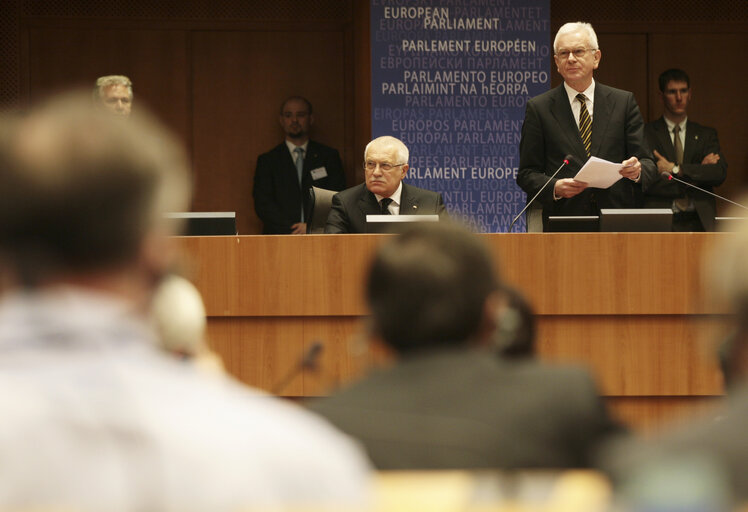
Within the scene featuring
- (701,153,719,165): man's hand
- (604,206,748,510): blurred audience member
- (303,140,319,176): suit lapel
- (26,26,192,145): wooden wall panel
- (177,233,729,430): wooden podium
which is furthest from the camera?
(26,26,192,145): wooden wall panel

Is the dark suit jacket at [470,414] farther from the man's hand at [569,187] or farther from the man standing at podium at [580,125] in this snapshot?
the man standing at podium at [580,125]

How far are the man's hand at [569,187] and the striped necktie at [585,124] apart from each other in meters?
0.50

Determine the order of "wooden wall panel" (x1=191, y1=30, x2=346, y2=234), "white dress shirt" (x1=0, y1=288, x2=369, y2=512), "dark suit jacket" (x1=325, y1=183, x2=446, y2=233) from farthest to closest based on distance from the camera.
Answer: "wooden wall panel" (x1=191, y1=30, x2=346, y2=234) < "dark suit jacket" (x1=325, y1=183, x2=446, y2=233) < "white dress shirt" (x1=0, y1=288, x2=369, y2=512)

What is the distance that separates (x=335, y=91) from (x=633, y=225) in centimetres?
467

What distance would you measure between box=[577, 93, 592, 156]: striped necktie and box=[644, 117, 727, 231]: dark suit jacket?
7.28 ft

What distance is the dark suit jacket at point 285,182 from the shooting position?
7980 millimetres

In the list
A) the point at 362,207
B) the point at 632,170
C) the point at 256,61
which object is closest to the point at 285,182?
the point at 256,61

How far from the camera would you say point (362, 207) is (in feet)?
16.6

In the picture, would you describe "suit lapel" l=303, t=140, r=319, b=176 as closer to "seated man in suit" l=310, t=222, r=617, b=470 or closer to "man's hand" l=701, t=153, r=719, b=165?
"man's hand" l=701, t=153, r=719, b=165

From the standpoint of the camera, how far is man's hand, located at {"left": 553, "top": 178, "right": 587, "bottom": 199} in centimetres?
474

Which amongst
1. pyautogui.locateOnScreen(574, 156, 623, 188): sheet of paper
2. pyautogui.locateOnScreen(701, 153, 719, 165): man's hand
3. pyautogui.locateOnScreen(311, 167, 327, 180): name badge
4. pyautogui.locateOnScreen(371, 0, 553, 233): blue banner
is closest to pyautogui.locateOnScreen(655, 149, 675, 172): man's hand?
pyautogui.locateOnScreen(701, 153, 719, 165): man's hand

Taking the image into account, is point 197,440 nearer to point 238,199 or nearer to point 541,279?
point 541,279

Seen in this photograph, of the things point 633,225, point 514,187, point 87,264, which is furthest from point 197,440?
point 514,187

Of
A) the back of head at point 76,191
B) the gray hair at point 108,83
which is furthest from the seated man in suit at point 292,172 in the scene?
the back of head at point 76,191
